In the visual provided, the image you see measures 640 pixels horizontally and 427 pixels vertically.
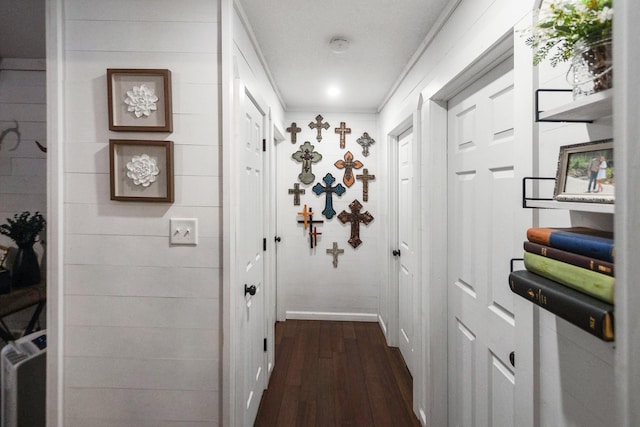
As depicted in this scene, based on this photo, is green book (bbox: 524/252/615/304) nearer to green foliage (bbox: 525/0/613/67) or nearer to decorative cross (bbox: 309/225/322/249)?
green foliage (bbox: 525/0/613/67)

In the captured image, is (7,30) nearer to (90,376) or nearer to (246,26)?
(246,26)

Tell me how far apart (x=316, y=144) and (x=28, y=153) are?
241cm

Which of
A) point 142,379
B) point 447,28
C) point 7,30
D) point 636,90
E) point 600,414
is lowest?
point 142,379

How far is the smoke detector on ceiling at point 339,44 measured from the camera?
1.99 metres

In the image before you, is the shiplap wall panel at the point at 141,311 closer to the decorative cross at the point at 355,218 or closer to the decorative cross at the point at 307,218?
the decorative cross at the point at 307,218

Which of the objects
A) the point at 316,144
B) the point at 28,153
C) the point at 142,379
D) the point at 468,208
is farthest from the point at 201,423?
the point at 316,144

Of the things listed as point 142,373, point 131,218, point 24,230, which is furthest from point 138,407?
point 24,230

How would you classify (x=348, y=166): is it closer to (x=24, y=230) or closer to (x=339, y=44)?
(x=339, y=44)

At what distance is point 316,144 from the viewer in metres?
3.58

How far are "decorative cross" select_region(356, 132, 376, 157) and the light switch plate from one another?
2.46 m

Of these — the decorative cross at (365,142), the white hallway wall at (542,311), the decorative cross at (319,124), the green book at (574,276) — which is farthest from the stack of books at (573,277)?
the decorative cross at (319,124)

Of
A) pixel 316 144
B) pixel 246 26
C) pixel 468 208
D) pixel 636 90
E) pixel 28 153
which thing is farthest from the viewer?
pixel 316 144

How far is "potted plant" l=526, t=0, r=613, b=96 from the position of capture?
63cm

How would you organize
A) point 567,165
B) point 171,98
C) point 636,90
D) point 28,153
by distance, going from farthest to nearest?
point 28,153, point 171,98, point 567,165, point 636,90
